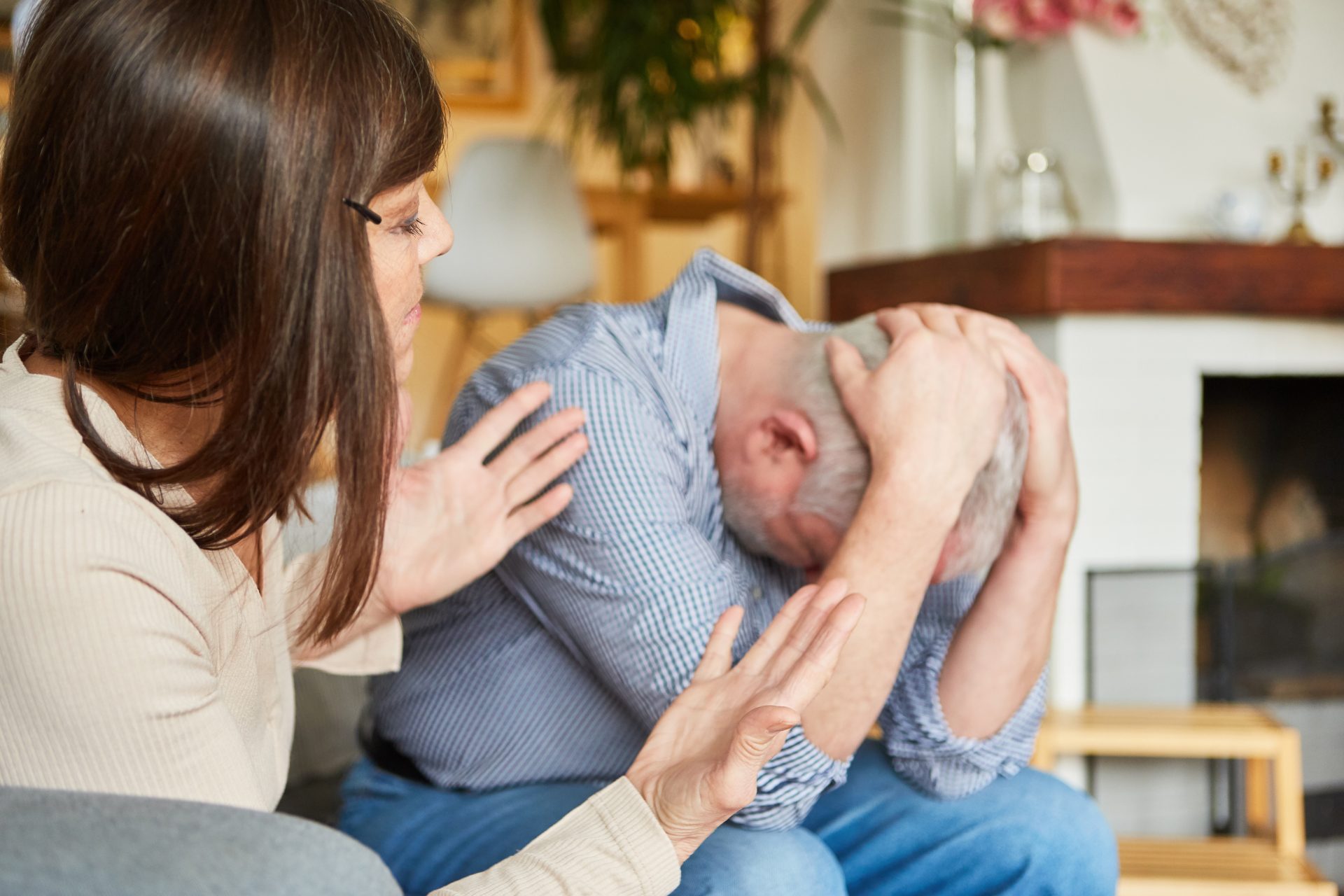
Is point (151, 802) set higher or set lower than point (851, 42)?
lower

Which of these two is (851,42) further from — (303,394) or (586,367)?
(303,394)

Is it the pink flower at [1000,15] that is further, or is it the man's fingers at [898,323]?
the pink flower at [1000,15]

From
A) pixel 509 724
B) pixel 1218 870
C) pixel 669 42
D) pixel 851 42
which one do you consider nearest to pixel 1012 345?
pixel 509 724

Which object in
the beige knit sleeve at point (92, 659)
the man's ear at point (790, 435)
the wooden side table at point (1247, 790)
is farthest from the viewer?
the wooden side table at point (1247, 790)

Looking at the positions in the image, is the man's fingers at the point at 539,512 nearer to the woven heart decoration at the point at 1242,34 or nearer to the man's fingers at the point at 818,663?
the man's fingers at the point at 818,663

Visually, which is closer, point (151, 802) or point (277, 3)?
point (151, 802)

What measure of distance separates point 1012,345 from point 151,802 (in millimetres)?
777

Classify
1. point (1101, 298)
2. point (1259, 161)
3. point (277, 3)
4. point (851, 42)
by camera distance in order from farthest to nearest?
point (851, 42)
point (1259, 161)
point (1101, 298)
point (277, 3)

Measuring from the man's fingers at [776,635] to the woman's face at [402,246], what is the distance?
29 centimetres

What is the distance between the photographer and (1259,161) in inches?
84.1

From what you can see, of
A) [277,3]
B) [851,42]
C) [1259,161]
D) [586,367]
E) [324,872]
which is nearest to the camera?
[324,872]

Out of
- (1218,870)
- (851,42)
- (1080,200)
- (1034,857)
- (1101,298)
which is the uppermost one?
(851,42)

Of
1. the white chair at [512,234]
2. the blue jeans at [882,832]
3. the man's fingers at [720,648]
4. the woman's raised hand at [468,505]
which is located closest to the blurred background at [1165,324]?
the blue jeans at [882,832]

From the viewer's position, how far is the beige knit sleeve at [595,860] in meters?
0.70
